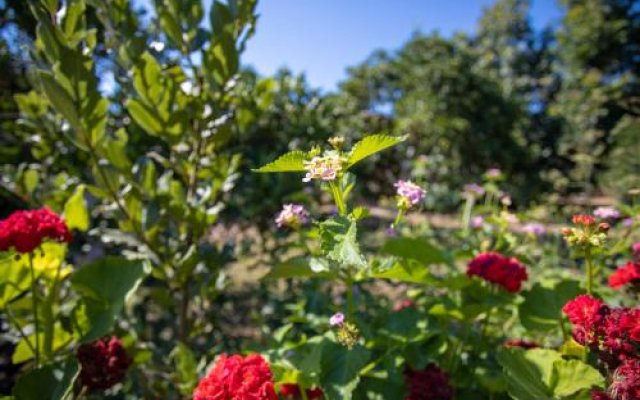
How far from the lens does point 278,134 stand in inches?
101

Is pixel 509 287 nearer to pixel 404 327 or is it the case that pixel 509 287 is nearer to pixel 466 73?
pixel 404 327

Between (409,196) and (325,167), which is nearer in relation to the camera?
(325,167)

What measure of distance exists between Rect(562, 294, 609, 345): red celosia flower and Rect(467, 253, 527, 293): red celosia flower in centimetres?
30

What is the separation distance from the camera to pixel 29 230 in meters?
1.00

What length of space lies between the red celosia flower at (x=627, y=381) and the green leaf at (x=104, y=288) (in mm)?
1073

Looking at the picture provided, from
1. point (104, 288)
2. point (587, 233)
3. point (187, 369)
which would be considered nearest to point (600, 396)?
point (587, 233)

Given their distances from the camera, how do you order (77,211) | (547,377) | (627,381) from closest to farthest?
(627,381) < (547,377) < (77,211)

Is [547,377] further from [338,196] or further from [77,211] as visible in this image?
[77,211]

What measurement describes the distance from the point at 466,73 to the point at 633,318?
399 inches

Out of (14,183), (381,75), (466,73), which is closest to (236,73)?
(14,183)

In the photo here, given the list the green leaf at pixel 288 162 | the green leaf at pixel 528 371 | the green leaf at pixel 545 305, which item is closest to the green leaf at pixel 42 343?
the green leaf at pixel 288 162

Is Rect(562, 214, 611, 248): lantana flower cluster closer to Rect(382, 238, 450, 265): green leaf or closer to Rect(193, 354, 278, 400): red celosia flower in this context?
Rect(382, 238, 450, 265): green leaf

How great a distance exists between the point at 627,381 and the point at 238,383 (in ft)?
2.16

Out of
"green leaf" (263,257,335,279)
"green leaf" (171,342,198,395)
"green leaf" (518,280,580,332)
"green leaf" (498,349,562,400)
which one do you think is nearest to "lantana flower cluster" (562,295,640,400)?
"green leaf" (498,349,562,400)
